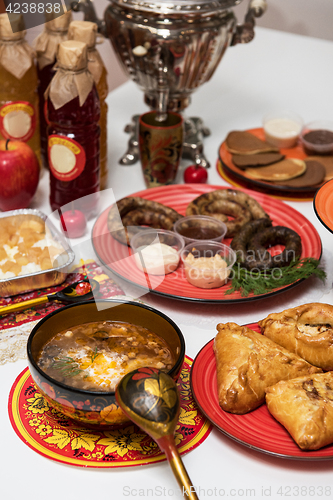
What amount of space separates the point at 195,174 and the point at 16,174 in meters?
0.56

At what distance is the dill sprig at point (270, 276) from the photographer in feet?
4.12

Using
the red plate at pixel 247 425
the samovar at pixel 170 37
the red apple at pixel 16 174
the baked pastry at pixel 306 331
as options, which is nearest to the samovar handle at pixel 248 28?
the samovar at pixel 170 37

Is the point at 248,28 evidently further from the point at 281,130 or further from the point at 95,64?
the point at 95,64

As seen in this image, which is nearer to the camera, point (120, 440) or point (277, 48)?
point (120, 440)

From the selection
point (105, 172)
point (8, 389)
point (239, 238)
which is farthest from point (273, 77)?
point (8, 389)

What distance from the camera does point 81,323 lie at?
1.03 metres

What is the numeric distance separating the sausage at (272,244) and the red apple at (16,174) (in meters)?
0.64

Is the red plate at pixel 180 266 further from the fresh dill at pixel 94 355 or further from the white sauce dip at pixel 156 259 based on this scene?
the fresh dill at pixel 94 355

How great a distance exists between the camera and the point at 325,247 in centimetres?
151

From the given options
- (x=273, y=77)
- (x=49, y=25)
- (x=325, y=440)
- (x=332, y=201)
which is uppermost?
(x=49, y=25)

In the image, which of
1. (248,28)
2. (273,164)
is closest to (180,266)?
(273,164)

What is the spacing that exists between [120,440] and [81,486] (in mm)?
93

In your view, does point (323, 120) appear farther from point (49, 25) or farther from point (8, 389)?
point (8, 389)

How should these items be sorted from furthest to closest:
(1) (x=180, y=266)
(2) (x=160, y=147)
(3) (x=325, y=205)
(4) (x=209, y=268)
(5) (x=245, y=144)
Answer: (5) (x=245, y=144) → (2) (x=160, y=147) → (1) (x=180, y=266) → (4) (x=209, y=268) → (3) (x=325, y=205)
